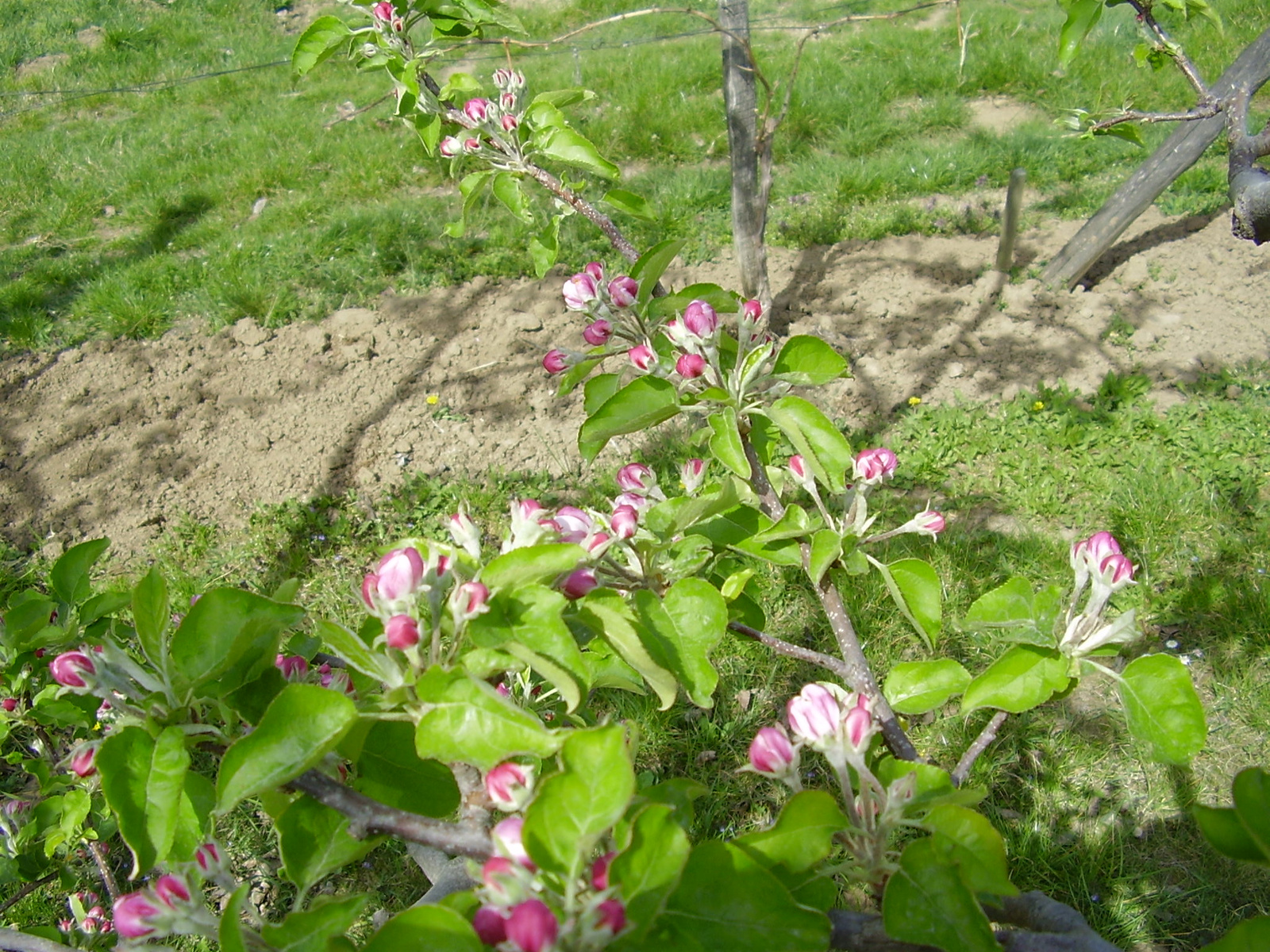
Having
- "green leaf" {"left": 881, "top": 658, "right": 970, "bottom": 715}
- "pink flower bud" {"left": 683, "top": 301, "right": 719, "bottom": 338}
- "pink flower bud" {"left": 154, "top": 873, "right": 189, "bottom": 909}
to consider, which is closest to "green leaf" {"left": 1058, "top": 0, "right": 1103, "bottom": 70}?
"pink flower bud" {"left": 683, "top": 301, "right": 719, "bottom": 338}

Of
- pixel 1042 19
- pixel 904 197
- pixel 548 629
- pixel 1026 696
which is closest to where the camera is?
pixel 548 629

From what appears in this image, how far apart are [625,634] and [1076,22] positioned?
160cm

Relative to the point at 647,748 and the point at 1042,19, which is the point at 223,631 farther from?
the point at 1042,19

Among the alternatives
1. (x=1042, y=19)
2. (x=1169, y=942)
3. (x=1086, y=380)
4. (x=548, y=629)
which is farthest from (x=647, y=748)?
(x=1042, y=19)

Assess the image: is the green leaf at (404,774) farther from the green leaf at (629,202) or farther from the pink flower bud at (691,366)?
the green leaf at (629,202)

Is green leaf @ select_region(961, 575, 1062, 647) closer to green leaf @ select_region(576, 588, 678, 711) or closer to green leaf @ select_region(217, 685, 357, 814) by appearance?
green leaf @ select_region(576, 588, 678, 711)

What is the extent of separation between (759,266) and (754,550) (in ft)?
7.35

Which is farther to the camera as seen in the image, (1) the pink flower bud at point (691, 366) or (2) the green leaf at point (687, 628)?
(1) the pink flower bud at point (691, 366)

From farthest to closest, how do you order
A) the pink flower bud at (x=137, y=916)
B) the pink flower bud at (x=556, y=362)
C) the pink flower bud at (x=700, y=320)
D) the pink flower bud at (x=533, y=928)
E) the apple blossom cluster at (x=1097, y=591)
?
1. the pink flower bud at (x=556, y=362)
2. the pink flower bud at (x=700, y=320)
3. the apple blossom cluster at (x=1097, y=591)
4. the pink flower bud at (x=137, y=916)
5. the pink flower bud at (x=533, y=928)

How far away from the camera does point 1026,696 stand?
100cm

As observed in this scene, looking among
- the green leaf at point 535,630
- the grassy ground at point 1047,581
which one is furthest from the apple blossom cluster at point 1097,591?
the grassy ground at point 1047,581

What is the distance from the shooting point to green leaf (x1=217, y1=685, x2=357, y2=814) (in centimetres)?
72

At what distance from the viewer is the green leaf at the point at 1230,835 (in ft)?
2.31

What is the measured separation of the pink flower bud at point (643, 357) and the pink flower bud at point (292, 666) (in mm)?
589
